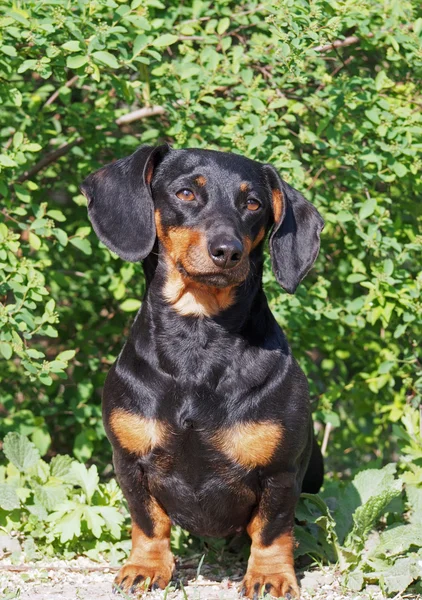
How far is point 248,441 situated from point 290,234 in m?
0.88

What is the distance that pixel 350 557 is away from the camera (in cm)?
399

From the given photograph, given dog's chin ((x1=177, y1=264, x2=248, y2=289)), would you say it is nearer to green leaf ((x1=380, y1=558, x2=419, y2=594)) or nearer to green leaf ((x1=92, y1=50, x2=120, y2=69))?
green leaf ((x1=92, y1=50, x2=120, y2=69))

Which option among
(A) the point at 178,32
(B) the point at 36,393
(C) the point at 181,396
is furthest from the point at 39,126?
(C) the point at 181,396

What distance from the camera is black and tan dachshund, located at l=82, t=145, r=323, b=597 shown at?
147 inches

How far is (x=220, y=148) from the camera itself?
4.97 meters

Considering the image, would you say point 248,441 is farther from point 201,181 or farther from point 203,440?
point 201,181

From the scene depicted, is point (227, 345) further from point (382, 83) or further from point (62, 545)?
point (382, 83)

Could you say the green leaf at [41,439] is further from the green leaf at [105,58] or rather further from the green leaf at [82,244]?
the green leaf at [105,58]

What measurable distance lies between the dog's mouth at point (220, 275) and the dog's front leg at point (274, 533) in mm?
781

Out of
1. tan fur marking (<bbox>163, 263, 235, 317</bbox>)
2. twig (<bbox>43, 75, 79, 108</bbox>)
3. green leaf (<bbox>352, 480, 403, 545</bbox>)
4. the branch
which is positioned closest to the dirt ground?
green leaf (<bbox>352, 480, 403, 545</bbox>)

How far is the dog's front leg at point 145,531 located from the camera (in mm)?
3881

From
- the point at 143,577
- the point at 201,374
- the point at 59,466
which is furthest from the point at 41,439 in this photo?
the point at 201,374

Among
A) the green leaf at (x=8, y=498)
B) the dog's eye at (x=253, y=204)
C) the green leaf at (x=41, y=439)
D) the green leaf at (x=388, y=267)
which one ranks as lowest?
the green leaf at (x=41, y=439)

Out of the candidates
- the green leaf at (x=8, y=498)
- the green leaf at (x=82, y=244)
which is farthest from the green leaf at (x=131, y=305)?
the green leaf at (x=8, y=498)
